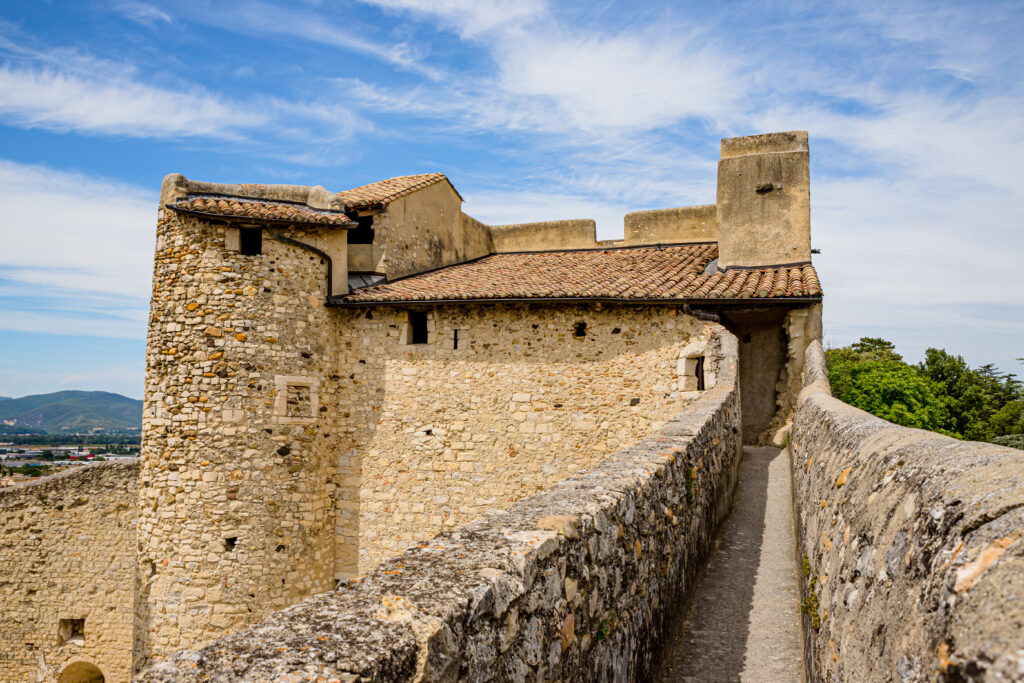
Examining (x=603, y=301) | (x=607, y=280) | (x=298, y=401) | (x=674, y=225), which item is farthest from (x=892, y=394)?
(x=298, y=401)

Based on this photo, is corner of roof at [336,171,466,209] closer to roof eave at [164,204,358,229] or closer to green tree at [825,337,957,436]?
roof eave at [164,204,358,229]

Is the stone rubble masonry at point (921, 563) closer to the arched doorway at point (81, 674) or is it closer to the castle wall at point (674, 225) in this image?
the castle wall at point (674, 225)

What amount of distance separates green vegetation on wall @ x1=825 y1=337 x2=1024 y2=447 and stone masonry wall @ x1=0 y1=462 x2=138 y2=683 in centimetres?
1450

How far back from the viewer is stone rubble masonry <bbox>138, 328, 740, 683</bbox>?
6.12ft

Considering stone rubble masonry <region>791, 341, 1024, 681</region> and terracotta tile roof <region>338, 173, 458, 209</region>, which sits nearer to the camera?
stone rubble masonry <region>791, 341, 1024, 681</region>

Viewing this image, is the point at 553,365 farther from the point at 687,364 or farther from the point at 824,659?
the point at 824,659

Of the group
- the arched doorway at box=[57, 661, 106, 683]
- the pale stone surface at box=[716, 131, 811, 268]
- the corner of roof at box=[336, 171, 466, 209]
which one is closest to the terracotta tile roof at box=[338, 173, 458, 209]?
the corner of roof at box=[336, 171, 466, 209]

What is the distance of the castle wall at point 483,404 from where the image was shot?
10727mm

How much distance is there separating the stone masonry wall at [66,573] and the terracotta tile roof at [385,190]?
7.08 m

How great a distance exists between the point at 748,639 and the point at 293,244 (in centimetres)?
961

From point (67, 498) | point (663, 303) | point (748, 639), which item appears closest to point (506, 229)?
point (663, 303)

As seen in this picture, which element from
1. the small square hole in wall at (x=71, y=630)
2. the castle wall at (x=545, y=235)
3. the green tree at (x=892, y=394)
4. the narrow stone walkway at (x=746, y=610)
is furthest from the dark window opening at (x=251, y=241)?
the green tree at (x=892, y=394)

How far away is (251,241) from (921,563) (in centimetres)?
1168

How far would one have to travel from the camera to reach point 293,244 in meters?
11.5
